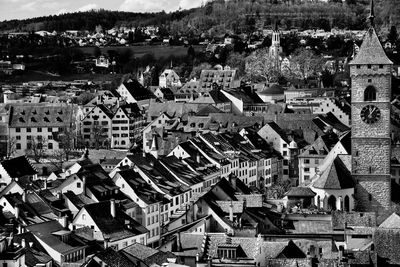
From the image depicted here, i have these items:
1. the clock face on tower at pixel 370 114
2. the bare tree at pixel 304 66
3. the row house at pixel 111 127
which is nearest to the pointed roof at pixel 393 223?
the clock face on tower at pixel 370 114

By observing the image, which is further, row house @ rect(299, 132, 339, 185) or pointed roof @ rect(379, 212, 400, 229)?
row house @ rect(299, 132, 339, 185)

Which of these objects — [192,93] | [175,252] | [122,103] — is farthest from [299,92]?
[175,252]

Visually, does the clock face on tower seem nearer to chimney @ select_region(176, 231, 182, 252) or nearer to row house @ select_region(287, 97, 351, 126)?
chimney @ select_region(176, 231, 182, 252)

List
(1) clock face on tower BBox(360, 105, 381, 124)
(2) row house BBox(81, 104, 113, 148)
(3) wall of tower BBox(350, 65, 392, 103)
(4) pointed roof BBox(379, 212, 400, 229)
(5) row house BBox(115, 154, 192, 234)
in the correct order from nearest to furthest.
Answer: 1. (4) pointed roof BBox(379, 212, 400, 229)
2. (1) clock face on tower BBox(360, 105, 381, 124)
3. (3) wall of tower BBox(350, 65, 392, 103)
4. (5) row house BBox(115, 154, 192, 234)
5. (2) row house BBox(81, 104, 113, 148)

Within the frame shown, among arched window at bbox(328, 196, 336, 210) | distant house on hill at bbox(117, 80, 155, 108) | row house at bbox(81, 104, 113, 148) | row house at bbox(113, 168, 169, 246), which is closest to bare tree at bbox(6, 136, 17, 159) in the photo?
row house at bbox(81, 104, 113, 148)

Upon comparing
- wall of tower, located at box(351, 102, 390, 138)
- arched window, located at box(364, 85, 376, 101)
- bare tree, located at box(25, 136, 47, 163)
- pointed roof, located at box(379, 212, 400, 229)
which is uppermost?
arched window, located at box(364, 85, 376, 101)

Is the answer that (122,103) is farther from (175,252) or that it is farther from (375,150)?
(175,252)
